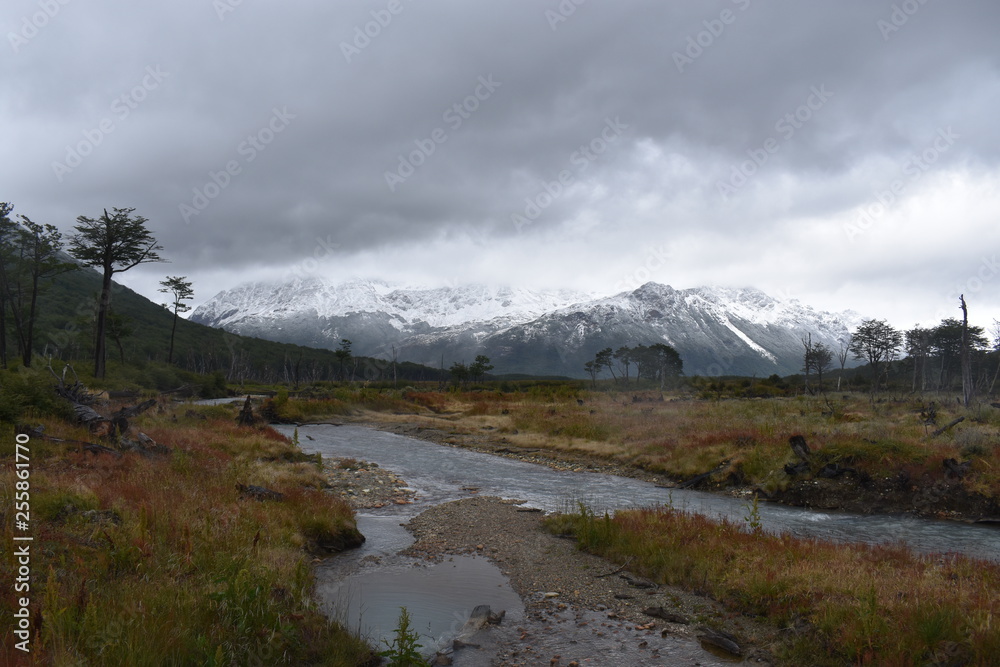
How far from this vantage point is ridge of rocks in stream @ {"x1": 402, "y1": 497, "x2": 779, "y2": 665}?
873cm

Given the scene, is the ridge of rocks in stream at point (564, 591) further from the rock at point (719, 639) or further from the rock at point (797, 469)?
the rock at point (797, 469)

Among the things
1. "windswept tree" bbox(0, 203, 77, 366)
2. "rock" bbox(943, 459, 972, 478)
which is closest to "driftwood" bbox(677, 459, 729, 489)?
"rock" bbox(943, 459, 972, 478)

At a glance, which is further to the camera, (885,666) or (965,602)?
(965,602)

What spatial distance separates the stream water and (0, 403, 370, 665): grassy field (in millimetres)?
1109

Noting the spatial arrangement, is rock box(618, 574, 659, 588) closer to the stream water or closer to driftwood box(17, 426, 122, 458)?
the stream water

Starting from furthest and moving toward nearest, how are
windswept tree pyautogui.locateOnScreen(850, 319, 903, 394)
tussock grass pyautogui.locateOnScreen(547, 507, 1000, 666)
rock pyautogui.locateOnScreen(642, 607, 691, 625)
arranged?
windswept tree pyautogui.locateOnScreen(850, 319, 903, 394), rock pyautogui.locateOnScreen(642, 607, 691, 625), tussock grass pyautogui.locateOnScreen(547, 507, 1000, 666)

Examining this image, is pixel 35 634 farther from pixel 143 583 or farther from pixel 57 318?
pixel 57 318

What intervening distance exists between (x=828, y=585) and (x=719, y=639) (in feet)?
7.75

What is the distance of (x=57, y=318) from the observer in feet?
452

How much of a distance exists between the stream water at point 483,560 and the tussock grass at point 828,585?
1.72 metres

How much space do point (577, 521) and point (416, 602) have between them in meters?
5.86

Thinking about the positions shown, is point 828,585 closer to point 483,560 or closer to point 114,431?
point 483,560

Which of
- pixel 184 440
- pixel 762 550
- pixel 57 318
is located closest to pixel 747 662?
pixel 762 550

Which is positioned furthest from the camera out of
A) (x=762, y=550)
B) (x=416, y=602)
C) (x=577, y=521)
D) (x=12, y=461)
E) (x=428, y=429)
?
(x=428, y=429)
